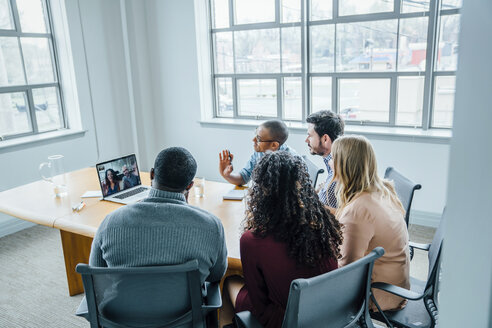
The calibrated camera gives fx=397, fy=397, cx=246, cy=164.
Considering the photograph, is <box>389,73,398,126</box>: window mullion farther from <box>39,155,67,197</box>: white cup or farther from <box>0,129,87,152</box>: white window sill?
<box>0,129,87,152</box>: white window sill

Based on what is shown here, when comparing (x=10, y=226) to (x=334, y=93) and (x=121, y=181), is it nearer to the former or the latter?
(x=121, y=181)

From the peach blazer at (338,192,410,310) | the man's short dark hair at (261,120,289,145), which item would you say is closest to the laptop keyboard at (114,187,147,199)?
the man's short dark hair at (261,120,289,145)

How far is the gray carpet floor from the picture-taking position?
2.51 meters

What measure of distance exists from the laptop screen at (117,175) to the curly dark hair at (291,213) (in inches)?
54.1

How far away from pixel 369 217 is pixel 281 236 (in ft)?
1.42

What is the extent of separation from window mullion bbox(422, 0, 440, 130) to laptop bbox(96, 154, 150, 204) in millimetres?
2628

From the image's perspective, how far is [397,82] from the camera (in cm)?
383

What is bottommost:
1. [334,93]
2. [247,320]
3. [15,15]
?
[247,320]

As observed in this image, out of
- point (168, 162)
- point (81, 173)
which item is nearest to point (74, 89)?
point (81, 173)

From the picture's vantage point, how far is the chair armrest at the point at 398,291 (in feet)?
4.88

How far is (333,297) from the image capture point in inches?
50.9

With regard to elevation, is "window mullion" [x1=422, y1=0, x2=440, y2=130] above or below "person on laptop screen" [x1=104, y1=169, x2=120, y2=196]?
above

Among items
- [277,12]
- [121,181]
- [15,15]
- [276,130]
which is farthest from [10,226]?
[277,12]

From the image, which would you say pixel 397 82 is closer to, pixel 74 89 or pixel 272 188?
pixel 272 188
